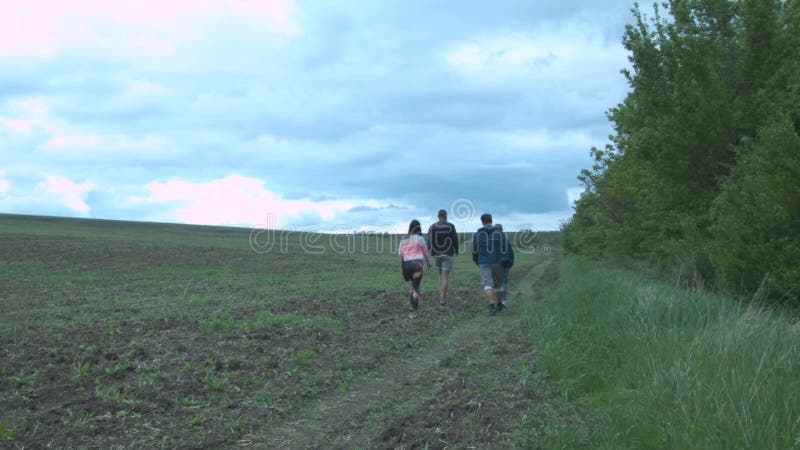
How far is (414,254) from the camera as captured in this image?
14602 millimetres

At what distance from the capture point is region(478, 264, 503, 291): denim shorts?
14516mm

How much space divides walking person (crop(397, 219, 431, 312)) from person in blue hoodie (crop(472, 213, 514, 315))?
1.35 m

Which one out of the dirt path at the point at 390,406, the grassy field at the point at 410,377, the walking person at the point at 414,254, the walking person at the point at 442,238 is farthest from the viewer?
the walking person at the point at 442,238

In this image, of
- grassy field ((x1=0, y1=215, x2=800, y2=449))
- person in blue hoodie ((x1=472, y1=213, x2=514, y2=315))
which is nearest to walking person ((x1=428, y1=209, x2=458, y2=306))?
person in blue hoodie ((x1=472, y1=213, x2=514, y2=315))

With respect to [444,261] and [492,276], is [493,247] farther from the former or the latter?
[444,261]

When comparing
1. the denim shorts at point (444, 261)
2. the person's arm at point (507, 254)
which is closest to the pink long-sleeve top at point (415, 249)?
the denim shorts at point (444, 261)

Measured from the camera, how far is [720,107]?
15.0 m

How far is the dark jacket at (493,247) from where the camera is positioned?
14531mm

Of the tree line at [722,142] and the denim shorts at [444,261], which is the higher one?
the tree line at [722,142]

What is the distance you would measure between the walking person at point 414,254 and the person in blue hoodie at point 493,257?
4.42ft

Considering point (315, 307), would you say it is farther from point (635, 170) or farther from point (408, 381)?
point (635, 170)

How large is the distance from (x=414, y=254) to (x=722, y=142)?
839cm

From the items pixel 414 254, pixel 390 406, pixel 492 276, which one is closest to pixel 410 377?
pixel 390 406

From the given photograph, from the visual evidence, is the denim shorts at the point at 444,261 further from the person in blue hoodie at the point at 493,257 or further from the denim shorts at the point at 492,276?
the denim shorts at the point at 492,276
